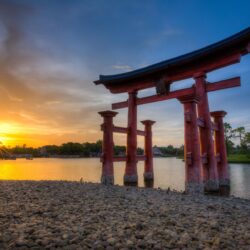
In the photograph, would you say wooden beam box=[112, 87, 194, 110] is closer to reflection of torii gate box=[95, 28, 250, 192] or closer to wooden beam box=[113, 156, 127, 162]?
reflection of torii gate box=[95, 28, 250, 192]

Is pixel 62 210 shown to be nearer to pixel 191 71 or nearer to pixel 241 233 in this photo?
pixel 241 233

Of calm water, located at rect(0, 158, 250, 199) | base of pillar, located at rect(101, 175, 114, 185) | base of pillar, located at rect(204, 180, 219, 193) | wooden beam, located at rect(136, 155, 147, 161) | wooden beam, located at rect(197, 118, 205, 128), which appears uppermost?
wooden beam, located at rect(197, 118, 205, 128)

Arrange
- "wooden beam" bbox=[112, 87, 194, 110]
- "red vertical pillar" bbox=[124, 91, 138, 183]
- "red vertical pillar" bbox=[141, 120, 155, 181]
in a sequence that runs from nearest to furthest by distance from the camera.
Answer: "wooden beam" bbox=[112, 87, 194, 110] → "red vertical pillar" bbox=[124, 91, 138, 183] → "red vertical pillar" bbox=[141, 120, 155, 181]

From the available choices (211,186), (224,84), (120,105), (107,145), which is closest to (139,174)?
(120,105)

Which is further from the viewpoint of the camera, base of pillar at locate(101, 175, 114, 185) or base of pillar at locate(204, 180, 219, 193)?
base of pillar at locate(101, 175, 114, 185)

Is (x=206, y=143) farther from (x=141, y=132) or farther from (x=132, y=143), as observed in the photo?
(x=141, y=132)

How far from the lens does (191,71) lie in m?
10.2

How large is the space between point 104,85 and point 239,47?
7.04m

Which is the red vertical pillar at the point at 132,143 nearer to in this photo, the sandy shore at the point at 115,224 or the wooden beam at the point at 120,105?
the wooden beam at the point at 120,105

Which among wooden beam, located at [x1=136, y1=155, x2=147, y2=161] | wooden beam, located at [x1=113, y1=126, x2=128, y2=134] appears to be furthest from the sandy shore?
wooden beam, located at [x1=136, y1=155, x2=147, y2=161]

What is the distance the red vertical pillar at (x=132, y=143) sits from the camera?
39.9ft

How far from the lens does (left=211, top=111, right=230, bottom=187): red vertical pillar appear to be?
37.9ft

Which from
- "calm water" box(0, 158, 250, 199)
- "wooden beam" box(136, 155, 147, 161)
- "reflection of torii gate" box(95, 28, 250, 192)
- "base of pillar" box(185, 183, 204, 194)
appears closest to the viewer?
"base of pillar" box(185, 183, 204, 194)

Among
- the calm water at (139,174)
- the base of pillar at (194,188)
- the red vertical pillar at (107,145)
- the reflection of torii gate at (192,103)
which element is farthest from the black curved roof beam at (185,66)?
the calm water at (139,174)
